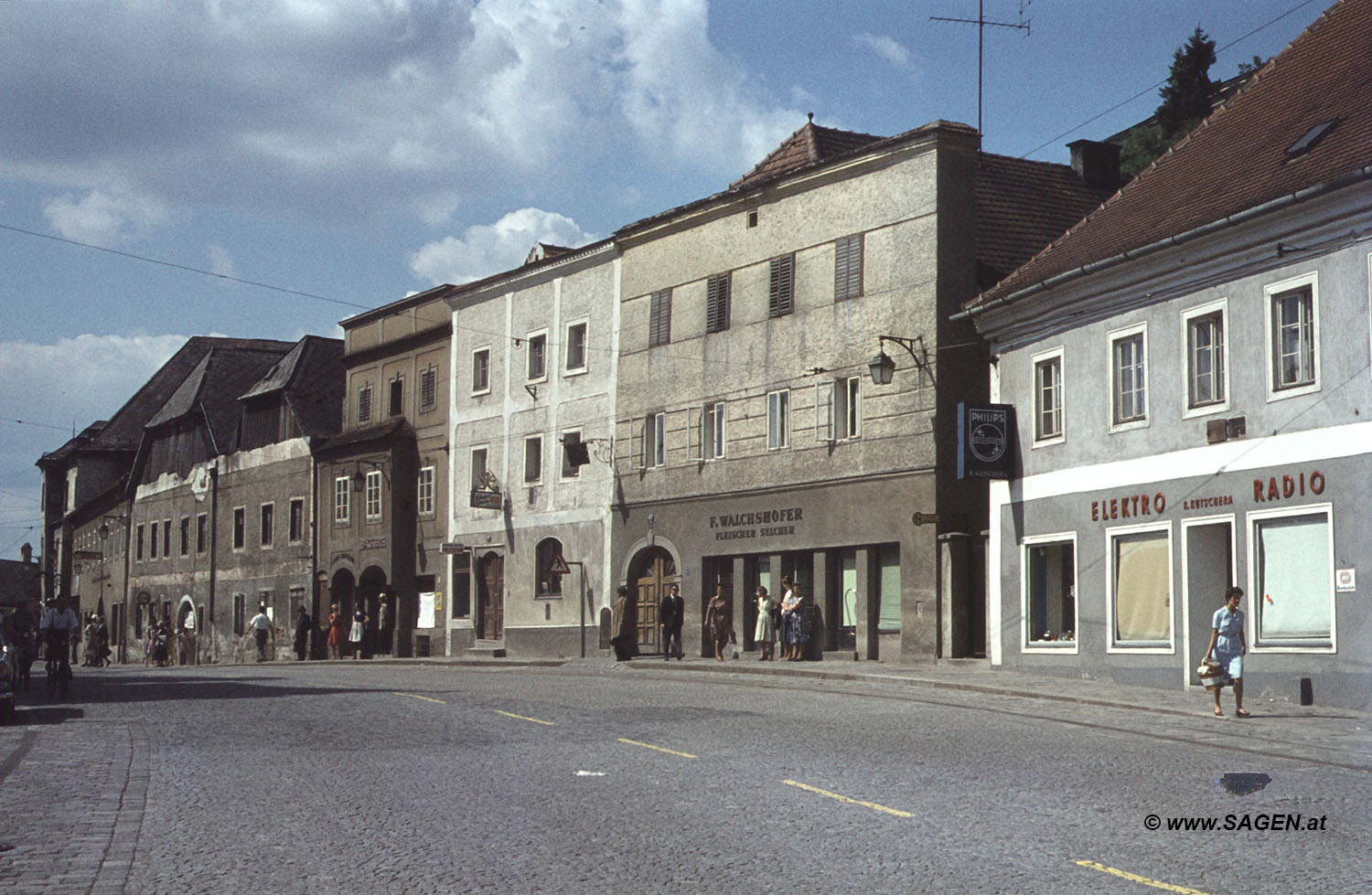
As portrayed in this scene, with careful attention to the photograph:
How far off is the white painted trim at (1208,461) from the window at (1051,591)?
2.95ft

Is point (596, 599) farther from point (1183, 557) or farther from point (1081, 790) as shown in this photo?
point (1081, 790)

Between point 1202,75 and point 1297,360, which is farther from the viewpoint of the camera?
point 1202,75

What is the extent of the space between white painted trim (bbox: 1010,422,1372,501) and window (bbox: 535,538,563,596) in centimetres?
1836

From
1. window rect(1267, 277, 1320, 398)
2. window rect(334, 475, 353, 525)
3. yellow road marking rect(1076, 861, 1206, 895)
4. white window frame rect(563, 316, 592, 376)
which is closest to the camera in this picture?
yellow road marking rect(1076, 861, 1206, 895)

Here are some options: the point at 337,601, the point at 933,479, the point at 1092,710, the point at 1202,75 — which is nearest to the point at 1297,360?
the point at 1092,710

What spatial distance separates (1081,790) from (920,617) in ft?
68.6

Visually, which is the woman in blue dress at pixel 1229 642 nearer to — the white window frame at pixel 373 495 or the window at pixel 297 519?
the white window frame at pixel 373 495

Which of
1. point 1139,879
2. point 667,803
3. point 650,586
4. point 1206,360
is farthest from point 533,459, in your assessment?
point 1139,879

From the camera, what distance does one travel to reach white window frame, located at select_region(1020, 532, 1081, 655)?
28500mm

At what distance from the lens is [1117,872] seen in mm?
9422

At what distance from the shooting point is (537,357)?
47594 mm

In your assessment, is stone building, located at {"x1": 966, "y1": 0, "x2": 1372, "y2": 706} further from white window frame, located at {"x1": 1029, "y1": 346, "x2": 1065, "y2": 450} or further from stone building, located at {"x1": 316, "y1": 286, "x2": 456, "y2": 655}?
stone building, located at {"x1": 316, "y1": 286, "x2": 456, "y2": 655}

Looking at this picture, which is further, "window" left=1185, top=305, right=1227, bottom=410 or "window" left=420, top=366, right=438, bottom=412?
"window" left=420, top=366, right=438, bottom=412

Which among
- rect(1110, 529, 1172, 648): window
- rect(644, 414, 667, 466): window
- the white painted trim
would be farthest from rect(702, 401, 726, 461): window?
rect(1110, 529, 1172, 648): window
